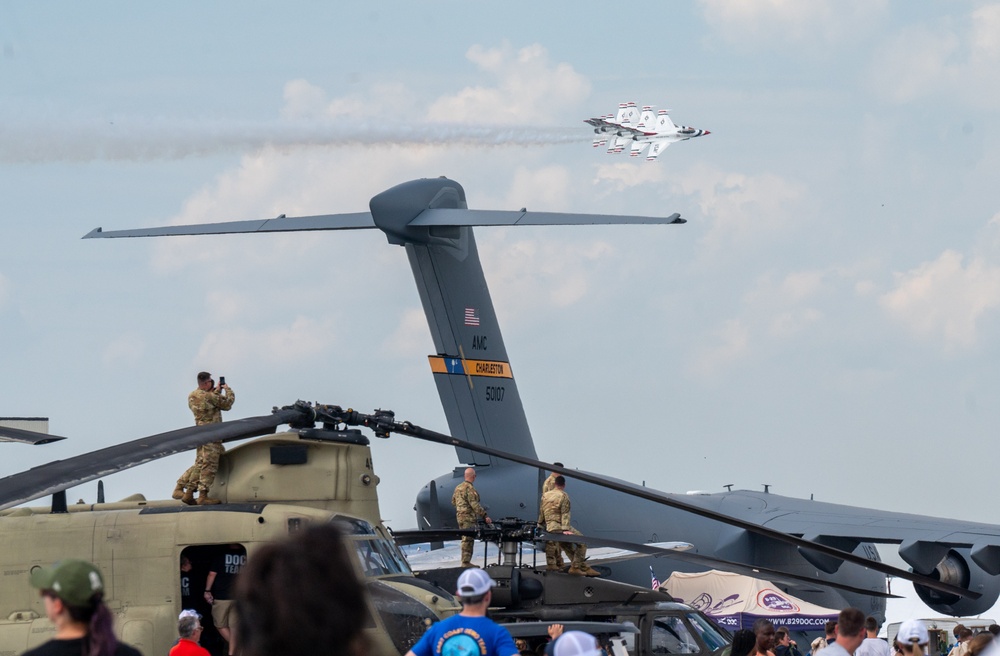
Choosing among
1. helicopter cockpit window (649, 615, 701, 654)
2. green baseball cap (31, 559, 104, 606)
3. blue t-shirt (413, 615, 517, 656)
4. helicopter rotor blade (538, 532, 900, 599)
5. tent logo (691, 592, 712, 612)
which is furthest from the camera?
tent logo (691, 592, 712, 612)

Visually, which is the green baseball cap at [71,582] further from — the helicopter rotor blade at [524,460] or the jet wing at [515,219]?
the jet wing at [515,219]

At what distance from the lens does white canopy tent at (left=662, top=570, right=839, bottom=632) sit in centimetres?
2008

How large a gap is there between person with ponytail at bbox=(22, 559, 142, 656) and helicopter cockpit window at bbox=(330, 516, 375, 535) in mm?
6552

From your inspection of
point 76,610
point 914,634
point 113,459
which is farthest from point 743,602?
point 76,610

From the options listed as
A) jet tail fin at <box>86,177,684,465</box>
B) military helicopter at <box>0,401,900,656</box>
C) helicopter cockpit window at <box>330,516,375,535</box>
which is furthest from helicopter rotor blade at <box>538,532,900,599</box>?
jet tail fin at <box>86,177,684,465</box>

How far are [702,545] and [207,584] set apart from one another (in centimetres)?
1436

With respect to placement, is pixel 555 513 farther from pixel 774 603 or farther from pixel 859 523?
pixel 859 523

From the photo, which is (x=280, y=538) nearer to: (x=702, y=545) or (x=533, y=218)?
(x=533, y=218)

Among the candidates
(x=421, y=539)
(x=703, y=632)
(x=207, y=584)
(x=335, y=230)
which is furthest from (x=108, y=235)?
(x=703, y=632)

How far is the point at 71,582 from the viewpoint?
420cm

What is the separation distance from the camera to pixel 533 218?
1792cm

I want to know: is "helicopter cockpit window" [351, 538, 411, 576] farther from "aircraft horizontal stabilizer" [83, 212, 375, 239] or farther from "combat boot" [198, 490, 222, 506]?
"aircraft horizontal stabilizer" [83, 212, 375, 239]

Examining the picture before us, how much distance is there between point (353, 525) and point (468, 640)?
5166 mm

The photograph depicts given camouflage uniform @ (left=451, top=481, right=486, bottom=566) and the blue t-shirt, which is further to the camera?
camouflage uniform @ (left=451, top=481, right=486, bottom=566)
